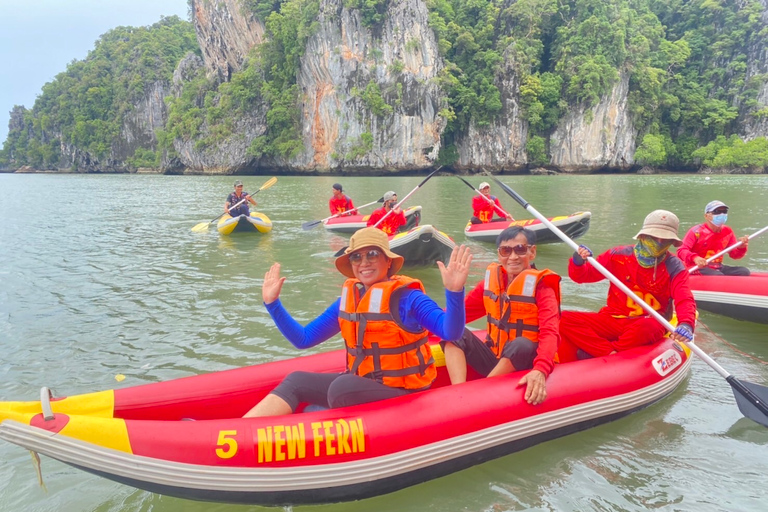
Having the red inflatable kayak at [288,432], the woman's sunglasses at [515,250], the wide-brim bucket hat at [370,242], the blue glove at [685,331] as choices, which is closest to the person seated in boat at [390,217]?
the woman's sunglasses at [515,250]

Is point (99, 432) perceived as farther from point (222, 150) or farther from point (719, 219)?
point (222, 150)

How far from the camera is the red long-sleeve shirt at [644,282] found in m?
3.61

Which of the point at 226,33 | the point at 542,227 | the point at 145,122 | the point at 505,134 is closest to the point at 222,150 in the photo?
the point at 226,33

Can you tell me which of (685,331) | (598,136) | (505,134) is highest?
(505,134)

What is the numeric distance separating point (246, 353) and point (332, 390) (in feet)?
7.45

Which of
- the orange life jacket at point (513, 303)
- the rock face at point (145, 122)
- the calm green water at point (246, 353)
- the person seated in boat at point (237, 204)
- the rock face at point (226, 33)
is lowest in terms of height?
the calm green water at point (246, 353)

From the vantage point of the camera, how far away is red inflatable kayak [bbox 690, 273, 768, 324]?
5.20 m

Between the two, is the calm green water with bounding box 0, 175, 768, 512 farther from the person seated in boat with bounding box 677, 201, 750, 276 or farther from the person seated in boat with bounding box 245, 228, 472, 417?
the person seated in boat with bounding box 677, 201, 750, 276

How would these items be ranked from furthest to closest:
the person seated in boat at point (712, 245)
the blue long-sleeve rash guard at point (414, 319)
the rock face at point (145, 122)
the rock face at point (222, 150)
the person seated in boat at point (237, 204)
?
the rock face at point (145, 122), the rock face at point (222, 150), the person seated in boat at point (237, 204), the person seated in boat at point (712, 245), the blue long-sleeve rash guard at point (414, 319)

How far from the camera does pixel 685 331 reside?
11.0 ft

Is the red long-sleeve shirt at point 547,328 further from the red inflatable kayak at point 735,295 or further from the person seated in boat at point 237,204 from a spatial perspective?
the person seated in boat at point 237,204

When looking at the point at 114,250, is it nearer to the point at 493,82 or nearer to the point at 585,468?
the point at 585,468

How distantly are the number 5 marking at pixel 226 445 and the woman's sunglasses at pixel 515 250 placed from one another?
6.50ft

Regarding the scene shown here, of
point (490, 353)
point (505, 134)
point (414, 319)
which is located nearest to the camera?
point (414, 319)
